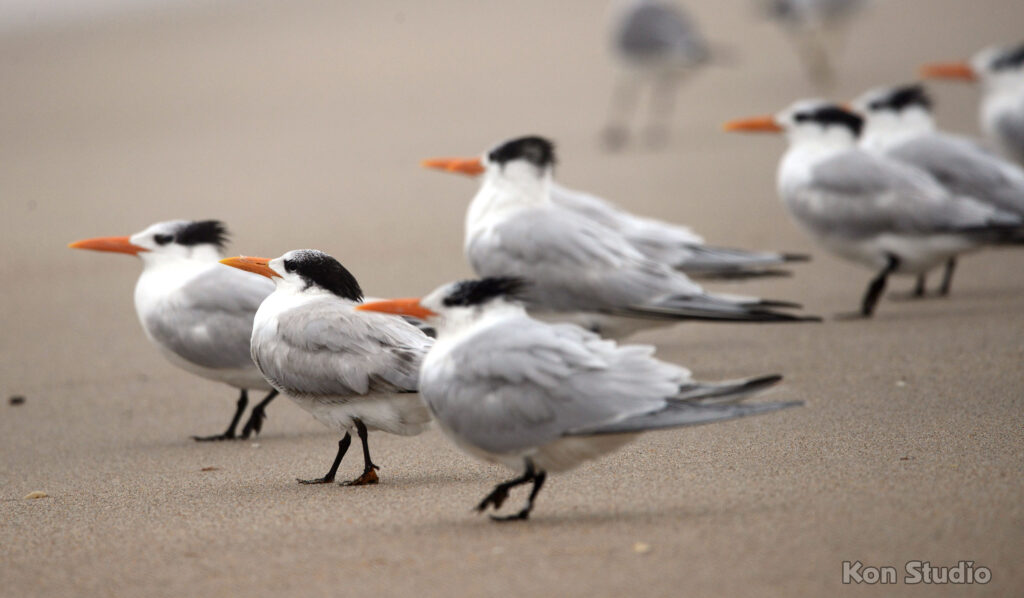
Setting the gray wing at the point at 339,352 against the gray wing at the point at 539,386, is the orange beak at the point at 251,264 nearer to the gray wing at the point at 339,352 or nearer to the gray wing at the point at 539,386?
the gray wing at the point at 339,352

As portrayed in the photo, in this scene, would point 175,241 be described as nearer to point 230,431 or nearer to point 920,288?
point 230,431

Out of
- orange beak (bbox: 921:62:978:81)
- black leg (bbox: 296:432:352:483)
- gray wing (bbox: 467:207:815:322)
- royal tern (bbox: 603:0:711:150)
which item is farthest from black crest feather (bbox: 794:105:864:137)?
royal tern (bbox: 603:0:711:150)

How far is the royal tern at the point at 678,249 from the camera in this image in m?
Answer: 6.21

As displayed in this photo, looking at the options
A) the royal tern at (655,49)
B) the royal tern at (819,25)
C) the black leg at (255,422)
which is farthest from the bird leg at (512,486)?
the royal tern at (819,25)

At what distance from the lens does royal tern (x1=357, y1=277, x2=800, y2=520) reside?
3.29 metres

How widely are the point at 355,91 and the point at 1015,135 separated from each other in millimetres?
7275

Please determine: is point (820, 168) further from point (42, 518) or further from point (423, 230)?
point (42, 518)

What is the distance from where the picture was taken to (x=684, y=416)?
323 cm

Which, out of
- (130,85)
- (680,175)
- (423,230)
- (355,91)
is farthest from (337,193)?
(130,85)

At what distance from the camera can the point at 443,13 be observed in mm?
17891

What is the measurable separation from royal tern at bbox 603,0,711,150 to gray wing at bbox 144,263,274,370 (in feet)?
21.5

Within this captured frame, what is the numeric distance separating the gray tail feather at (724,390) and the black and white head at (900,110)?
4.73 metres

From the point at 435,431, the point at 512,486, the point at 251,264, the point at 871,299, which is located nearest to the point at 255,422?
the point at 435,431

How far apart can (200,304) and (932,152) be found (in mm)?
4131
